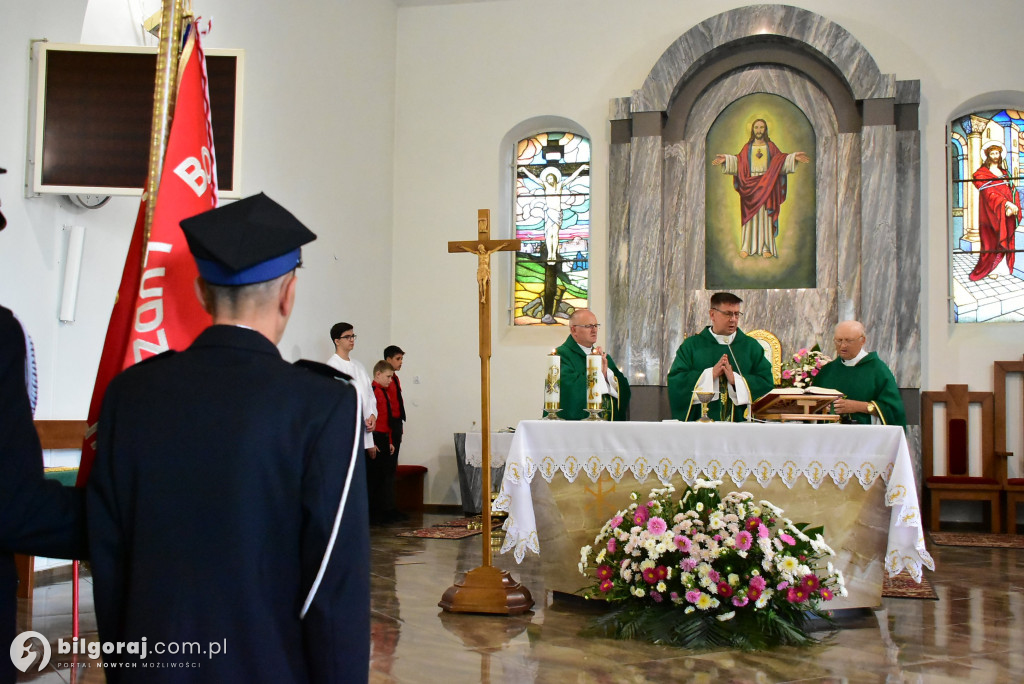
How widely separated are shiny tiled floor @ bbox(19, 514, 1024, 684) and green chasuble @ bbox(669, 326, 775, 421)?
4.95 ft

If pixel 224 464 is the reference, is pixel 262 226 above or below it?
above

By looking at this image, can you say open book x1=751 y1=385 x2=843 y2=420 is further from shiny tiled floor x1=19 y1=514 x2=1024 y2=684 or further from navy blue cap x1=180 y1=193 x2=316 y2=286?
navy blue cap x1=180 y1=193 x2=316 y2=286

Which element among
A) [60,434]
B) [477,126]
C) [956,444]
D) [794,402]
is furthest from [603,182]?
[60,434]

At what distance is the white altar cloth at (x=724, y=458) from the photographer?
480cm

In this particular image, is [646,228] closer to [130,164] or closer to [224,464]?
[130,164]

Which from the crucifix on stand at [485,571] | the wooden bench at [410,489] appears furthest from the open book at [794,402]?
the wooden bench at [410,489]

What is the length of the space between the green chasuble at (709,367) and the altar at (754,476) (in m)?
1.12

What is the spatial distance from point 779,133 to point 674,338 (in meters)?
2.55

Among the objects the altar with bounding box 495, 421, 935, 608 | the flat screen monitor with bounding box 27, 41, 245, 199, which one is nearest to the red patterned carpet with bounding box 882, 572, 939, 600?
the altar with bounding box 495, 421, 935, 608

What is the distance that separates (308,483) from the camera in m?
1.66

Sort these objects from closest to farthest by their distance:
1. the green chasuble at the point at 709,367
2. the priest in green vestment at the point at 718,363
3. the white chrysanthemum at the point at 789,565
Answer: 1. the white chrysanthemum at the point at 789,565
2. the priest in green vestment at the point at 718,363
3. the green chasuble at the point at 709,367

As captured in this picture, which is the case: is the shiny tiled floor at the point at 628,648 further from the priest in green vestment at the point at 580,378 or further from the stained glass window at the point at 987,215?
the stained glass window at the point at 987,215

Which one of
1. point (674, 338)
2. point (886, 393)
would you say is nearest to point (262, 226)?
point (886, 393)

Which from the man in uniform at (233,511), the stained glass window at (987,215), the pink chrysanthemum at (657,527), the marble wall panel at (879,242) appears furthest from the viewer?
the stained glass window at (987,215)
